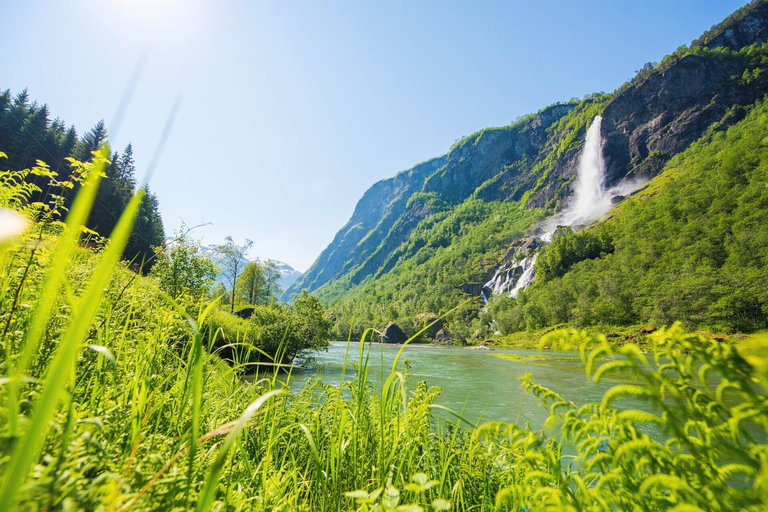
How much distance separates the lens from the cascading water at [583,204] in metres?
77.3

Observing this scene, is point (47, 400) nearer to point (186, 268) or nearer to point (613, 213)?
point (186, 268)

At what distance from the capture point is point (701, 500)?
2.17ft

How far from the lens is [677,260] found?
147 feet

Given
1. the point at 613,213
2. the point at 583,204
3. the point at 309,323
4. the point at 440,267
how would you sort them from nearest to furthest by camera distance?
the point at 309,323 < the point at 613,213 < the point at 583,204 < the point at 440,267

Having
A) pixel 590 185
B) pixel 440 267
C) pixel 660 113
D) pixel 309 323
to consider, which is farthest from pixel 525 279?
pixel 660 113

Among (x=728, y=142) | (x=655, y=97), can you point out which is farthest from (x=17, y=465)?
(x=655, y=97)

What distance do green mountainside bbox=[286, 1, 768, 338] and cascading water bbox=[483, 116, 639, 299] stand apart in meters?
3.41

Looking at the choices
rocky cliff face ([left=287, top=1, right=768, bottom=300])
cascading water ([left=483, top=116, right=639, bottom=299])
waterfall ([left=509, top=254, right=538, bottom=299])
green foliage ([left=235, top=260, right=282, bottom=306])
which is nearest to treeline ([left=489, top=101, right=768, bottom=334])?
waterfall ([left=509, top=254, right=538, bottom=299])

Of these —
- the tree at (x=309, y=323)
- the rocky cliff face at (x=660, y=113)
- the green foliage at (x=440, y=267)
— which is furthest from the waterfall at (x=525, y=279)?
the tree at (x=309, y=323)

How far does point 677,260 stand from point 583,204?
7023 centimetres

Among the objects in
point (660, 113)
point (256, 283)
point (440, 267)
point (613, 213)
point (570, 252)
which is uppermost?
point (660, 113)

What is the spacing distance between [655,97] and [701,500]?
481 feet

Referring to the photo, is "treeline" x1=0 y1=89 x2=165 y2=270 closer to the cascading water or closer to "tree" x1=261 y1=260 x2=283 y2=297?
"tree" x1=261 y1=260 x2=283 y2=297

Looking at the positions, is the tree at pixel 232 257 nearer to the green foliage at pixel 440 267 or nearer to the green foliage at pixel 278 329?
the green foliage at pixel 278 329
